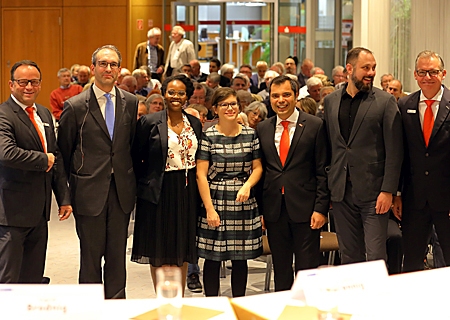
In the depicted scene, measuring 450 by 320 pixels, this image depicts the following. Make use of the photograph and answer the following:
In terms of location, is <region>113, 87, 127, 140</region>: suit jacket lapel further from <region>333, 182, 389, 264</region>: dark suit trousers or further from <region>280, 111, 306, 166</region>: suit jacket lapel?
<region>333, 182, 389, 264</region>: dark suit trousers

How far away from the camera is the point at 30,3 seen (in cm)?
1591

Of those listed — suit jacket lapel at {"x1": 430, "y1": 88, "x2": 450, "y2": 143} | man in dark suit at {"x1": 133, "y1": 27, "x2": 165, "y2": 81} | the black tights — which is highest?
man in dark suit at {"x1": 133, "y1": 27, "x2": 165, "y2": 81}

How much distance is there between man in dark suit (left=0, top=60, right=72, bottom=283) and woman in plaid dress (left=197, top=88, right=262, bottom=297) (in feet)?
2.99

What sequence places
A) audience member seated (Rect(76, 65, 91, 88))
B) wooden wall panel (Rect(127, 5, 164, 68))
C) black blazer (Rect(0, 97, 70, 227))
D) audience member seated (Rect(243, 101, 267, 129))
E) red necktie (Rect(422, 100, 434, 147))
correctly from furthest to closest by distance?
wooden wall panel (Rect(127, 5, 164, 68)), audience member seated (Rect(76, 65, 91, 88)), audience member seated (Rect(243, 101, 267, 129)), red necktie (Rect(422, 100, 434, 147)), black blazer (Rect(0, 97, 70, 227))

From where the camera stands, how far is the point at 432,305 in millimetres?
2582

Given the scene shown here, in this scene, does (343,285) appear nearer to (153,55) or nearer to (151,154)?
(151,154)

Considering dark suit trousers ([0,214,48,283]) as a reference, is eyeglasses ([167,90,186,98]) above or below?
above

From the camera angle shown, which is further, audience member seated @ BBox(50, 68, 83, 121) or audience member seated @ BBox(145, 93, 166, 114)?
audience member seated @ BBox(50, 68, 83, 121)

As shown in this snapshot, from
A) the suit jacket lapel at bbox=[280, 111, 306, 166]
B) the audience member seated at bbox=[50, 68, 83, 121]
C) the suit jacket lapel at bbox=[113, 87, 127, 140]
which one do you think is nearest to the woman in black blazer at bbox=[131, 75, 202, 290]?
the suit jacket lapel at bbox=[113, 87, 127, 140]

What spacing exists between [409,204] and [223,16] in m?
10.6

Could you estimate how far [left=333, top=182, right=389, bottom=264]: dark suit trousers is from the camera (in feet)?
15.1

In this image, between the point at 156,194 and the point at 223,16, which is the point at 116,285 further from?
the point at 223,16

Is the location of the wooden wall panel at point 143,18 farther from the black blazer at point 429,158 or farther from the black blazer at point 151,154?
the black blazer at point 429,158

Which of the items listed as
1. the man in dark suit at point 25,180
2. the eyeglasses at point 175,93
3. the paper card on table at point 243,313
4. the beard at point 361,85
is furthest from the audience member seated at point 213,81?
the paper card on table at point 243,313
